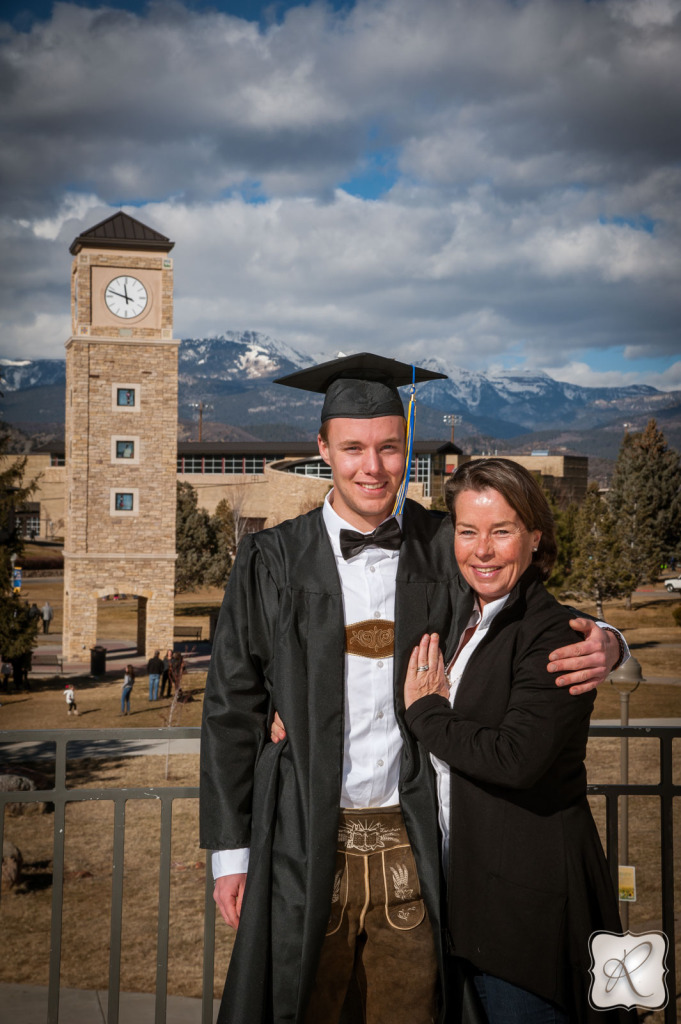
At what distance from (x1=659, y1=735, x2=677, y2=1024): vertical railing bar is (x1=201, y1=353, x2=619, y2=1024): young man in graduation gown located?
0.82 metres

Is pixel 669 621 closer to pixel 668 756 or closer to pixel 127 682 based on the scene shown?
pixel 127 682

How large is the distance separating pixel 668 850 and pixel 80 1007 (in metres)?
5.02

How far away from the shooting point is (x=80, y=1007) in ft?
20.8

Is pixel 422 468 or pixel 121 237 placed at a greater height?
pixel 121 237

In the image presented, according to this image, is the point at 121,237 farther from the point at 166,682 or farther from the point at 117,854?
the point at 117,854

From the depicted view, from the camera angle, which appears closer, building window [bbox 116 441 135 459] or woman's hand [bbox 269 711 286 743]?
woman's hand [bbox 269 711 286 743]

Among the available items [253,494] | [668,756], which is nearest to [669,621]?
[253,494]

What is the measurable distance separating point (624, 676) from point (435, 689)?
19.1 feet

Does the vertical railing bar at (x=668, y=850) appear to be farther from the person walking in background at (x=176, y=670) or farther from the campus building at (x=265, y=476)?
the campus building at (x=265, y=476)

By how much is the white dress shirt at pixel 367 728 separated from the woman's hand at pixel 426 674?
0.11m

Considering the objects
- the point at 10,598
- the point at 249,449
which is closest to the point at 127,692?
the point at 10,598

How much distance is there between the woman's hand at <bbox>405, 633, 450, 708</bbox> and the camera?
89.0 inches

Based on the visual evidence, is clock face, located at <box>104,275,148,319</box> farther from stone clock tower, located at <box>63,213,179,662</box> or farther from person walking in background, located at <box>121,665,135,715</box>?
person walking in background, located at <box>121,665,135,715</box>

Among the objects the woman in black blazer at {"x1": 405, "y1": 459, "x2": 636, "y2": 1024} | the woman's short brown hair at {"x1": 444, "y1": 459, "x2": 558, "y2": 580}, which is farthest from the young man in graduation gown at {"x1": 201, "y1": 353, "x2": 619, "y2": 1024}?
the woman's short brown hair at {"x1": 444, "y1": 459, "x2": 558, "y2": 580}
